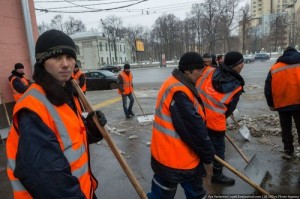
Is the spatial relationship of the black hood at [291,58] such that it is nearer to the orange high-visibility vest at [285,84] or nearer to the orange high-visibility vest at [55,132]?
the orange high-visibility vest at [285,84]

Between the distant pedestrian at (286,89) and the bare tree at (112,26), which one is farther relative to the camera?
the bare tree at (112,26)

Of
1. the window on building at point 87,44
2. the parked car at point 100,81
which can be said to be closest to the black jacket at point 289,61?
the parked car at point 100,81

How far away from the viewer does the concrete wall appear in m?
6.72

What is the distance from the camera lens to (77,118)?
161 cm

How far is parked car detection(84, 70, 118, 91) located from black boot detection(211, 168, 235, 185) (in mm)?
15128

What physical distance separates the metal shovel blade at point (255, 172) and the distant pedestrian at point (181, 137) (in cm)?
105

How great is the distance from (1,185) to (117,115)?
5119 millimetres

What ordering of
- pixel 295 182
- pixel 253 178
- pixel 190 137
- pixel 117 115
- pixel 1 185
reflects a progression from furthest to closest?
pixel 117 115, pixel 1 185, pixel 295 182, pixel 253 178, pixel 190 137

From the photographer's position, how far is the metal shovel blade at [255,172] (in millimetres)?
3449

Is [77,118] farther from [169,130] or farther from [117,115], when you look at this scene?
[117,115]

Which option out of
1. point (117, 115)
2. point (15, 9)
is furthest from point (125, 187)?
point (15, 9)

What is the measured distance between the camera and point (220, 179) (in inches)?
150

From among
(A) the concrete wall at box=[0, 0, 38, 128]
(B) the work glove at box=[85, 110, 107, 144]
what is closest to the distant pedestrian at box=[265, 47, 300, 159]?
(B) the work glove at box=[85, 110, 107, 144]

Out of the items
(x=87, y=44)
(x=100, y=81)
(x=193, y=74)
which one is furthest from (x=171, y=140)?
(x=87, y=44)
